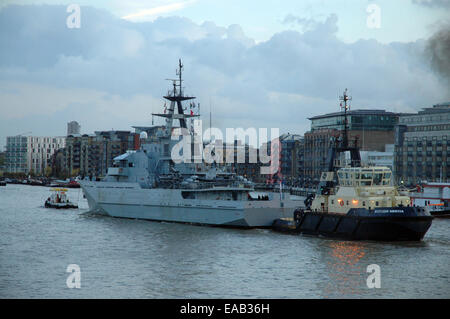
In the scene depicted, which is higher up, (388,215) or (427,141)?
(427,141)

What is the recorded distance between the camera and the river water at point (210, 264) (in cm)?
2761

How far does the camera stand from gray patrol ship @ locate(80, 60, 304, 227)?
4900cm

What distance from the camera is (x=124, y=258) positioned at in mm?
35250

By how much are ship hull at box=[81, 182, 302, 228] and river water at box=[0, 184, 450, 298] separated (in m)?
1.17

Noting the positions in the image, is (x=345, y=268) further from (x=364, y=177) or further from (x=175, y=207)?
(x=175, y=207)

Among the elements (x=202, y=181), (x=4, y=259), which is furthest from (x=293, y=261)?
(x=202, y=181)

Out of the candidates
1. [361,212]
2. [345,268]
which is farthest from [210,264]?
[361,212]

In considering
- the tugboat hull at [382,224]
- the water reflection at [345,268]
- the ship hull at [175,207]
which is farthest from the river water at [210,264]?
the ship hull at [175,207]

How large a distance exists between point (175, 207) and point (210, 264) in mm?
19203

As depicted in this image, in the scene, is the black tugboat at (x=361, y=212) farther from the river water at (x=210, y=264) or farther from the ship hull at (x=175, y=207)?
the ship hull at (x=175, y=207)

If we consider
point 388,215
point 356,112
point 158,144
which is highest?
point 356,112

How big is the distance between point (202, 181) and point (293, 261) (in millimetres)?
20419

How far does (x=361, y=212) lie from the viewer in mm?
41500
